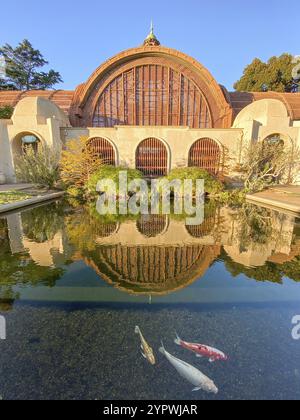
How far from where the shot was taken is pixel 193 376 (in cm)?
246

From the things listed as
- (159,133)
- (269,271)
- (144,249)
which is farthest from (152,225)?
(159,133)

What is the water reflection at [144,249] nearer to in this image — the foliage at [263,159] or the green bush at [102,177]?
the green bush at [102,177]

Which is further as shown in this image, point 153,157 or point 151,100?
point 151,100

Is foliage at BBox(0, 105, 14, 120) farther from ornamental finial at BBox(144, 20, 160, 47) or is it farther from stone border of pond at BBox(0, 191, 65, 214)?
ornamental finial at BBox(144, 20, 160, 47)

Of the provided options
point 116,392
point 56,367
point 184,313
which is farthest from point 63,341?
point 184,313

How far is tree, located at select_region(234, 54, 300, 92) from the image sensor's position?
30.2 meters

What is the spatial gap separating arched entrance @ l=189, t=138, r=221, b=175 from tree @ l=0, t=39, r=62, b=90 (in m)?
31.3

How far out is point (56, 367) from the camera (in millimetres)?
2598

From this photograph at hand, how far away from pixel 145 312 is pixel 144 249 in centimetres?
258

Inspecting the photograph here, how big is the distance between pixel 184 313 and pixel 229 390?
128 cm

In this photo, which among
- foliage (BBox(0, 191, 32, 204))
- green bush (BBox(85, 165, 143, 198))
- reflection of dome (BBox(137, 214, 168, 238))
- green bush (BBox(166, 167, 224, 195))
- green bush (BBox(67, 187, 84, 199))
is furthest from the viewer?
green bush (BBox(166, 167, 224, 195))

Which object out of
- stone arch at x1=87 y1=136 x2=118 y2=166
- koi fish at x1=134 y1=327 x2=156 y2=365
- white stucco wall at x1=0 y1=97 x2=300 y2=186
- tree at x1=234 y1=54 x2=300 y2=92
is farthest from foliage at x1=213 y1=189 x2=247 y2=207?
tree at x1=234 y1=54 x2=300 y2=92

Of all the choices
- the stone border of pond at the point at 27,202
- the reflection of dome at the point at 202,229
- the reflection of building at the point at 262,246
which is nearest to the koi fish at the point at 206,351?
the reflection of building at the point at 262,246

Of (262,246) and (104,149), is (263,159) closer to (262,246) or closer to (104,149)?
(262,246)
